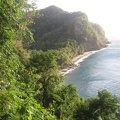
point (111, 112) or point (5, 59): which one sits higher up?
point (5, 59)

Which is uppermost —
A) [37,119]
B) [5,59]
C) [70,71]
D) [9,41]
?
[9,41]

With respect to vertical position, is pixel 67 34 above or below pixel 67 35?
above

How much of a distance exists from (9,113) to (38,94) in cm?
1614

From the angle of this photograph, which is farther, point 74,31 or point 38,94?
point 74,31

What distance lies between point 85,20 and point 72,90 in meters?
97.1

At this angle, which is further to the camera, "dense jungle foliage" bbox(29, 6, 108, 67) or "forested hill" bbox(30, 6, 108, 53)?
"forested hill" bbox(30, 6, 108, 53)

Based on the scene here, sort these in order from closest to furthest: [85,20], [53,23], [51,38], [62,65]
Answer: [62,65], [51,38], [85,20], [53,23]

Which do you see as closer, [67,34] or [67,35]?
[67,35]

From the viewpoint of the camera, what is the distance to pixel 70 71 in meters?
53.8

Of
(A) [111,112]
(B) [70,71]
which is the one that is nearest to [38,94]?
(A) [111,112]

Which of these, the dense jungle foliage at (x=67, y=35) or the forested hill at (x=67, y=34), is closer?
the dense jungle foliage at (x=67, y=35)

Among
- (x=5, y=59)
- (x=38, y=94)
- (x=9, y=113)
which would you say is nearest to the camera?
(x=9, y=113)

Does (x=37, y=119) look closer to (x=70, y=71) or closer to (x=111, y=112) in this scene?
(x=111, y=112)

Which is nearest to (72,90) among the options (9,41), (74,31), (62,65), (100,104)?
(100,104)
